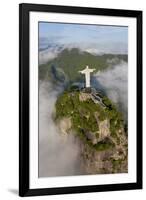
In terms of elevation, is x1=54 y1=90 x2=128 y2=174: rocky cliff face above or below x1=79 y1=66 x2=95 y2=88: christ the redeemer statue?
below

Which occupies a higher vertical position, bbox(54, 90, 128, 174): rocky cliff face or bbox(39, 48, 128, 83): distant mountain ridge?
bbox(39, 48, 128, 83): distant mountain ridge

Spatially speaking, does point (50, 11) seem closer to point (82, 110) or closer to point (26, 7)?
point (26, 7)

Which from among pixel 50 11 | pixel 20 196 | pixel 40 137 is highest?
pixel 50 11

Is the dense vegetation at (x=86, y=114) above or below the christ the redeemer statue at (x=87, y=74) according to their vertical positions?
below

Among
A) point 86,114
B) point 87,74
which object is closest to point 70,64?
point 87,74

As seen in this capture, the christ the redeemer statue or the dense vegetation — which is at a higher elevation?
the christ the redeemer statue

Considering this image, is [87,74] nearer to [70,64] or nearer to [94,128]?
[70,64]

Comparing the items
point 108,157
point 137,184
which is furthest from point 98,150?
point 137,184

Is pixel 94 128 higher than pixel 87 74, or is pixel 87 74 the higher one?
pixel 87 74
